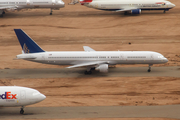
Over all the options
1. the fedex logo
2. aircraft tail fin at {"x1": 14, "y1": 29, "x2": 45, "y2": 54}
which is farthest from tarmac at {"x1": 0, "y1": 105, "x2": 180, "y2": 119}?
aircraft tail fin at {"x1": 14, "y1": 29, "x2": 45, "y2": 54}

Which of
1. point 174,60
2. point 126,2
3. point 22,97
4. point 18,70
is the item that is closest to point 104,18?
point 126,2

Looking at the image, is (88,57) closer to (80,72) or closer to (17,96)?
(80,72)

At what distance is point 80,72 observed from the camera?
157 feet

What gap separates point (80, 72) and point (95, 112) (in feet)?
46.7

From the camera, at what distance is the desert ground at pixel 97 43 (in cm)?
3866

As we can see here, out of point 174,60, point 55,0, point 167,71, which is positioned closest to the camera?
point 167,71

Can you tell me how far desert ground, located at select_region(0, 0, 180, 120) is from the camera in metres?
38.7

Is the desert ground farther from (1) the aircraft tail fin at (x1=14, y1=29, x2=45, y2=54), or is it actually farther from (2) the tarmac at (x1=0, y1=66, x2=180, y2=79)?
(1) the aircraft tail fin at (x1=14, y1=29, x2=45, y2=54)

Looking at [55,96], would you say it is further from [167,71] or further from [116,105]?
[167,71]

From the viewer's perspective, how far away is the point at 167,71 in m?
47.5

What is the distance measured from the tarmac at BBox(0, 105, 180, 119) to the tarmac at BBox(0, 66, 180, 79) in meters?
10.9

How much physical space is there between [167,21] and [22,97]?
53107 millimetres

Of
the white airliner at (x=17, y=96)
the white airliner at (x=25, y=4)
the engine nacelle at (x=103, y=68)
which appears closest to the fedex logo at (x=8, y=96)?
the white airliner at (x=17, y=96)

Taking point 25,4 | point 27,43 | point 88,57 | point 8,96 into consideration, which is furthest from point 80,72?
point 25,4
